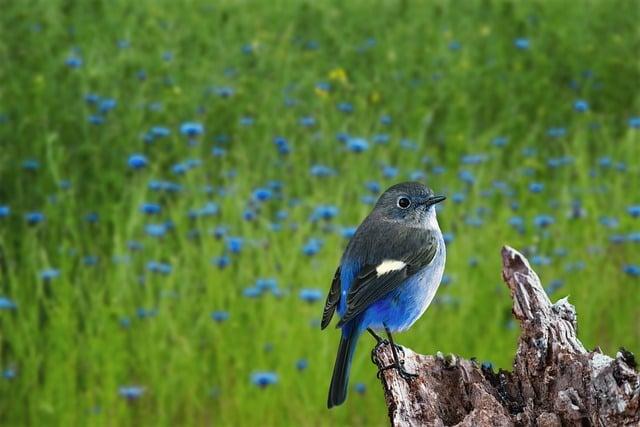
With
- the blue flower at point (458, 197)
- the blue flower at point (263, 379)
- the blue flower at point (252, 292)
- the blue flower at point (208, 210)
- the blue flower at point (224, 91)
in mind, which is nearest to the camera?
the blue flower at point (263, 379)

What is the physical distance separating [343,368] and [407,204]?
0.66 meters

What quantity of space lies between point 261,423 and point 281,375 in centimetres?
25

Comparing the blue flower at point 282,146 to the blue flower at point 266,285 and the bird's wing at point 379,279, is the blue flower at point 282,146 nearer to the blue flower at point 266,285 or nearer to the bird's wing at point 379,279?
the blue flower at point 266,285

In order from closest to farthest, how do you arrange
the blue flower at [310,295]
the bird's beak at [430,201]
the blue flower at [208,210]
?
the bird's beak at [430,201] → the blue flower at [310,295] → the blue flower at [208,210]

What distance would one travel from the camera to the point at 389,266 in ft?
11.0

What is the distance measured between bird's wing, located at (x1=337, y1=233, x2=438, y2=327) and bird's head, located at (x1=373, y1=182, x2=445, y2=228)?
209mm

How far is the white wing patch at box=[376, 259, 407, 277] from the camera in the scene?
3346 millimetres

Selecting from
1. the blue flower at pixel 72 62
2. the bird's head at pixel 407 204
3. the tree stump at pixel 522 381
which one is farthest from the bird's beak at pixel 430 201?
the blue flower at pixel 72 62

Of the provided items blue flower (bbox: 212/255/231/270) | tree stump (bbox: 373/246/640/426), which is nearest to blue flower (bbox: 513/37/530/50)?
blue flower (bbox: 212/255/231/270)

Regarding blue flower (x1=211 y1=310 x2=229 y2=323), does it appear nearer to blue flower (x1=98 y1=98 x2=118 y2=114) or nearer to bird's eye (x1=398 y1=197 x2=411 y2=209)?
bird's eye (x1=398 y1=197 x2=411 y2=209)

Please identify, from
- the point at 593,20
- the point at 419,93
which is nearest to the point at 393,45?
the point at 419,93

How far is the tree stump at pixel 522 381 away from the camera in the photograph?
2.82 metres

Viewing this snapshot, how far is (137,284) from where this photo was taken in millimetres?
6082

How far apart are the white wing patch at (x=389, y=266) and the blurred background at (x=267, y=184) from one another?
1.71 metres
